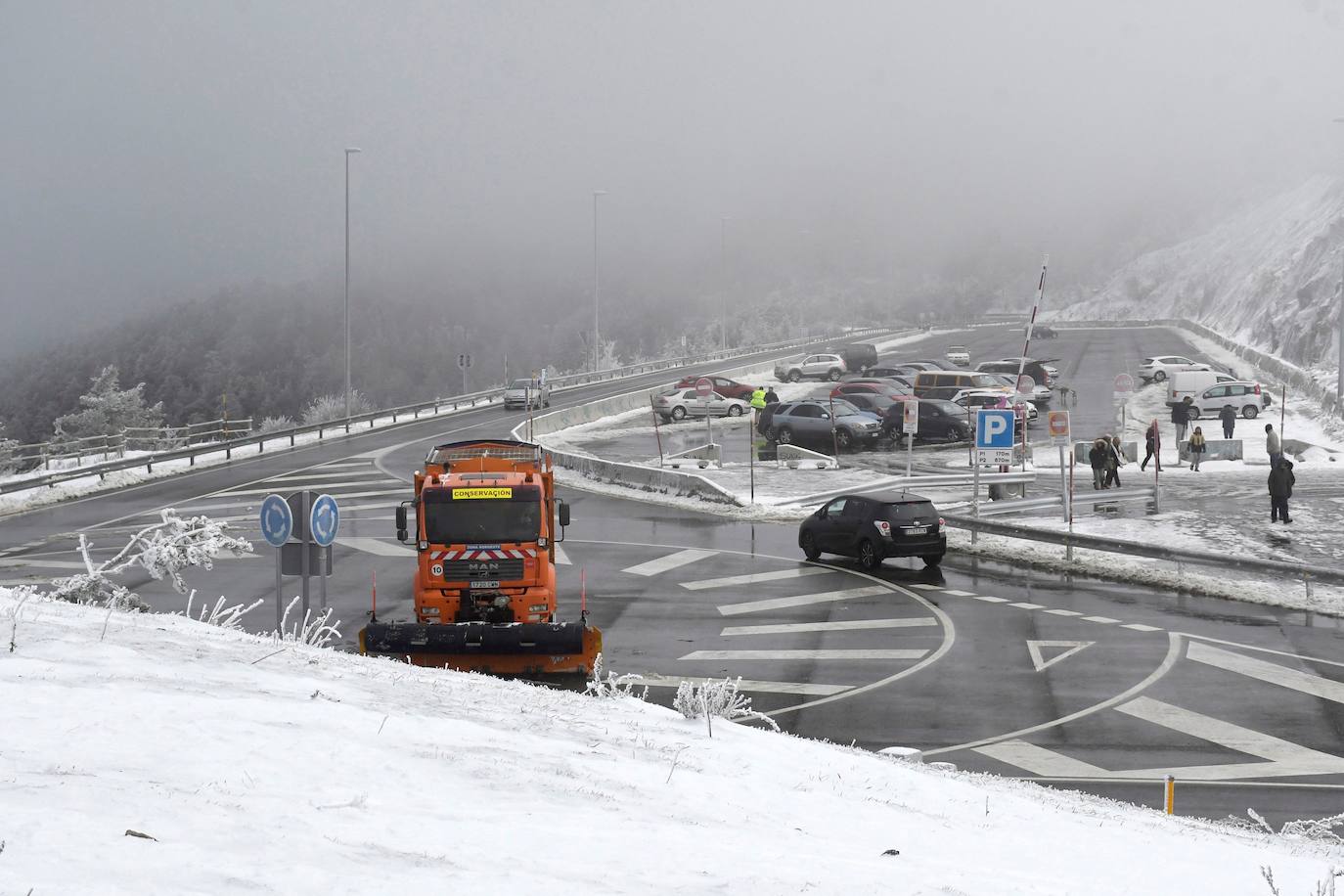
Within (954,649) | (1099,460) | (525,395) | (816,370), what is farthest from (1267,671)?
(816,370)

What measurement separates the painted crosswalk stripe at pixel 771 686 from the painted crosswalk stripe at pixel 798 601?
14.4ft

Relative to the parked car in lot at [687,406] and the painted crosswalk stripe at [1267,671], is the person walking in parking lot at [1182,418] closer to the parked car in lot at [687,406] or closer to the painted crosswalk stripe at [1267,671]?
the parked car in lot at [687,406]

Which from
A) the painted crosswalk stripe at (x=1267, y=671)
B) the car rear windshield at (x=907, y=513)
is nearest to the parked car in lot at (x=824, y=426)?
the car rear windshield at (x=907, y=513)

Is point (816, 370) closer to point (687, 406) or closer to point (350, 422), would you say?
point (687, 406)

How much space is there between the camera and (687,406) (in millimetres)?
57094

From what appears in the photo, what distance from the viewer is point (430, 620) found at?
685 inches

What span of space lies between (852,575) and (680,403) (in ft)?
107

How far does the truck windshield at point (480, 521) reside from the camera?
17328mm

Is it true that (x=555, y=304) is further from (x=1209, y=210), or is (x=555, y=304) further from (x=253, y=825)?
(x=253, y=825)

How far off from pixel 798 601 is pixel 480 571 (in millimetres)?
6955

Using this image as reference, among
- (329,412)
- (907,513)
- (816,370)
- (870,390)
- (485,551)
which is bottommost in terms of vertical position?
(329,412)

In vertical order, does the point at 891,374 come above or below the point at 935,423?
above

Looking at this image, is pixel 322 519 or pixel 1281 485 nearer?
pixel 322 519

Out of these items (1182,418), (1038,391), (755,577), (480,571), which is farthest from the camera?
(1038,391)
